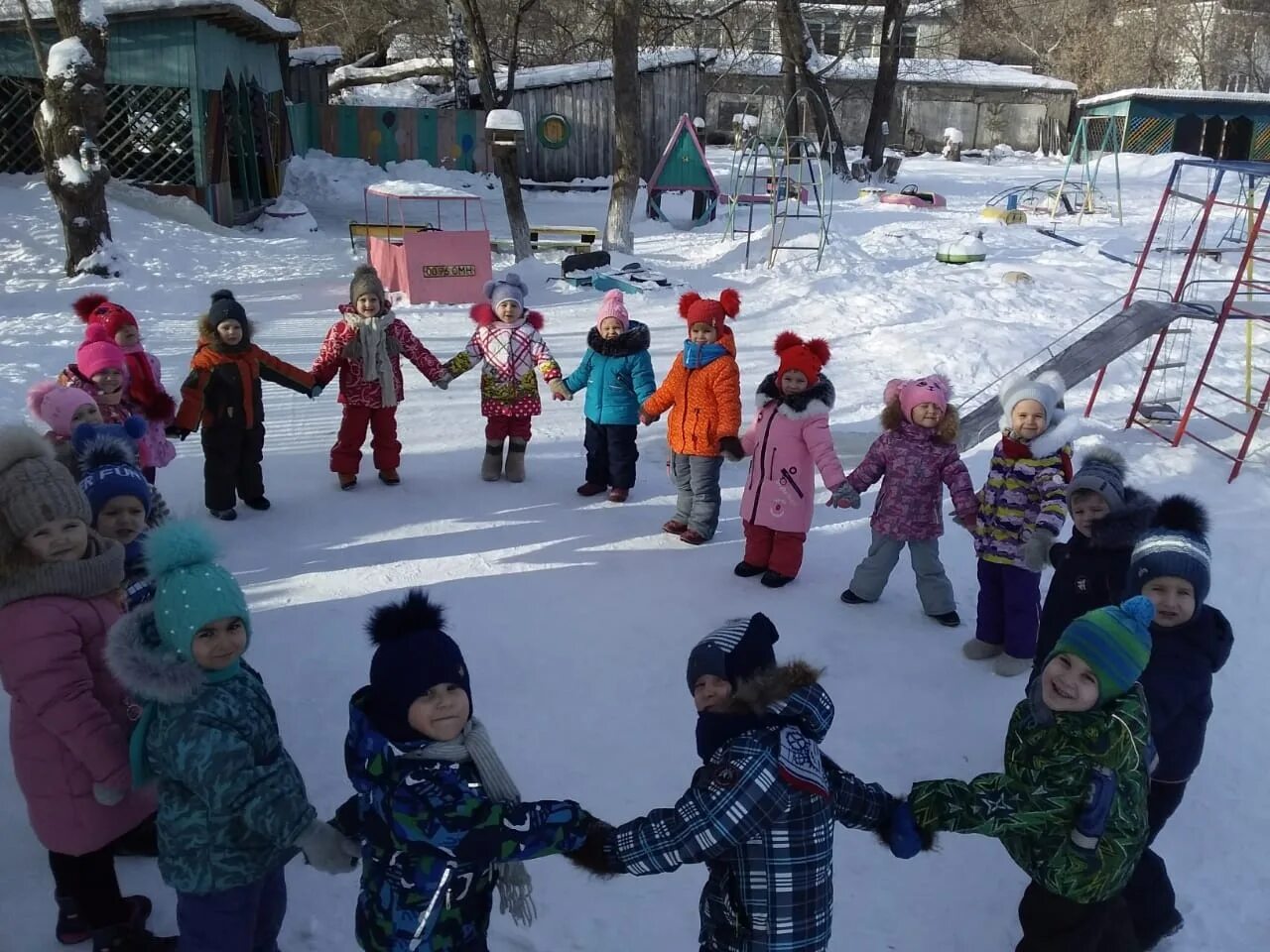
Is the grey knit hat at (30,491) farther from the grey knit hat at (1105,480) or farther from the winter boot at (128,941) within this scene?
the grey knit hat at (1105,480)

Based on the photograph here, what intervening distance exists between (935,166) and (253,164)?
20513 millimetres

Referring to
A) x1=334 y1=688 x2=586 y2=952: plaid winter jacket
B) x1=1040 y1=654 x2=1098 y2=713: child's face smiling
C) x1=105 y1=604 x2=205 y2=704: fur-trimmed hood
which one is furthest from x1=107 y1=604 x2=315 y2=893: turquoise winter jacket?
x1=1040 y1=654 x2=1098 y2=713: child's face smiling

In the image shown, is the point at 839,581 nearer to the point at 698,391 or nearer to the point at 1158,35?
the point at 698,391

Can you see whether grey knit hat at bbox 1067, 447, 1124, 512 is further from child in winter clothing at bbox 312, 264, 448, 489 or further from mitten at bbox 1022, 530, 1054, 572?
child in winter clothing at bbox 312, 264, 448, 489

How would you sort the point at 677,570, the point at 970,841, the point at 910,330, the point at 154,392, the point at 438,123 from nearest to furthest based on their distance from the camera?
the point at 970,841 → the point at 154,392 → the point at 677,570 → the point at 910,330 → the point at 438,123

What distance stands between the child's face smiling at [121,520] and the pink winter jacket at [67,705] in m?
0.55

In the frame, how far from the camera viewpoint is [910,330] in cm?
950

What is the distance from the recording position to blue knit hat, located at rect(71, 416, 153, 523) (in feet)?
10.4

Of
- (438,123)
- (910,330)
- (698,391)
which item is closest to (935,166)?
(438,123)

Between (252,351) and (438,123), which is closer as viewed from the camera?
(252,351)

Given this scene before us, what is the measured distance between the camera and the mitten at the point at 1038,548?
399cm

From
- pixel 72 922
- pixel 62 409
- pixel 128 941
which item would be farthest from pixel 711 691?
pixel 62 409

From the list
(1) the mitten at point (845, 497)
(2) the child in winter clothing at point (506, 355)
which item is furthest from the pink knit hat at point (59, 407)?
(1) the mitten at point (845, 497)

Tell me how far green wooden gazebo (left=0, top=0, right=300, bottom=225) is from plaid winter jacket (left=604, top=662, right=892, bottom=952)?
1499 centimetres
